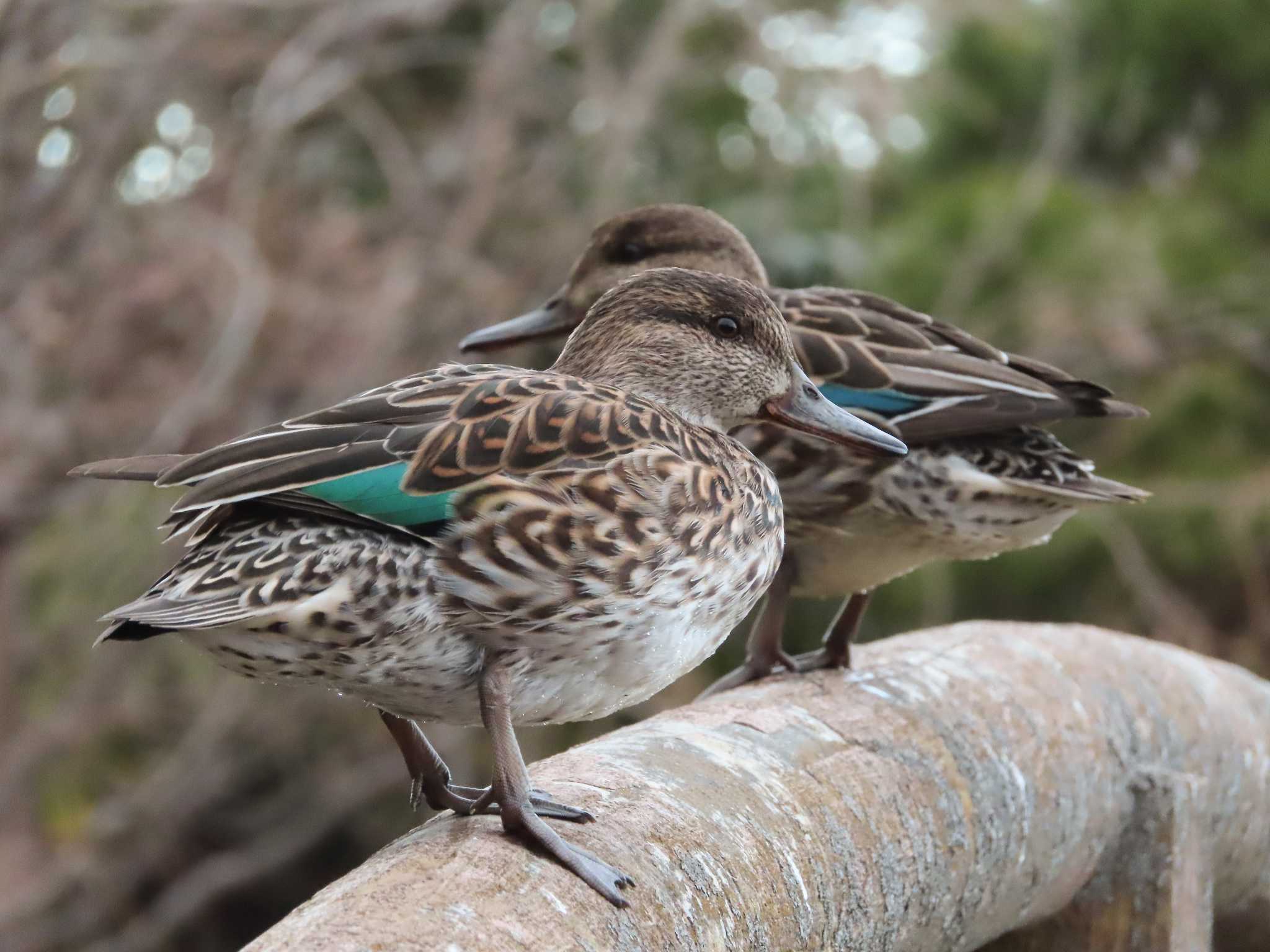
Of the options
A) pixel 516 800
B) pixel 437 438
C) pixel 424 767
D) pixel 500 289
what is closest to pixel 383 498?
pixel 437 438

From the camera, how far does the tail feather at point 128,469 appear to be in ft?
6.16

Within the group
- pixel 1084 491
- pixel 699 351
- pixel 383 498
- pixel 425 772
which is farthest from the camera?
pixel 1084 491

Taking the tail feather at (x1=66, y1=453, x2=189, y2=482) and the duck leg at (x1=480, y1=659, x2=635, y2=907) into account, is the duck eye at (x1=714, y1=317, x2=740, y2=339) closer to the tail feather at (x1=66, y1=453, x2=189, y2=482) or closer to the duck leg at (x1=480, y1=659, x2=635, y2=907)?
the duck leg at (x1=480, y1=659, x2=635, y2=907)

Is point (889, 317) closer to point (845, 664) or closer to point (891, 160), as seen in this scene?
point (845, 664)

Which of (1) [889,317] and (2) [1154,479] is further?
(2) [1154,479]

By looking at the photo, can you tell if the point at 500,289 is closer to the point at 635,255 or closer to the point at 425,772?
the point at 635,255

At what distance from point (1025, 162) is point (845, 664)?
523 centimetres

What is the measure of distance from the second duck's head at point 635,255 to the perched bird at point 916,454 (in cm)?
13

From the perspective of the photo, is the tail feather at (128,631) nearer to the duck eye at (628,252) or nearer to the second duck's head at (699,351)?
the second duck's head at (699,351)

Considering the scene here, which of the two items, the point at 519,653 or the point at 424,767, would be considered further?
the point at 424,767

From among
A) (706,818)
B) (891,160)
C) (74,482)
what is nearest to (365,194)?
(891,160)

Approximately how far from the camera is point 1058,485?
9.55 feet

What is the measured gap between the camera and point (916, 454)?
9.71 feet

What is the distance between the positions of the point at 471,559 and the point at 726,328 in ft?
2.47
